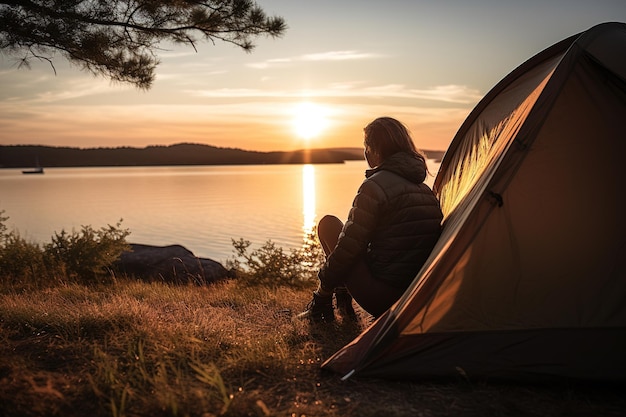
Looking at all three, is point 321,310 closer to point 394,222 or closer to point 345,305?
point 345,305

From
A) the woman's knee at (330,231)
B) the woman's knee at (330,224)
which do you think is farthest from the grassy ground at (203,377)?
the woman's knee at (330,224)

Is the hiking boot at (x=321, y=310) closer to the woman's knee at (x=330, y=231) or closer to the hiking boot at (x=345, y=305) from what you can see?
the hiking boot at (x=345, y=305)

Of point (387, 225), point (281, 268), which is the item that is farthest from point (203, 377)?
point (281, 268)

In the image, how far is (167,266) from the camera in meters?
10.3

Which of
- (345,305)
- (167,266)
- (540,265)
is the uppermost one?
(540,265)

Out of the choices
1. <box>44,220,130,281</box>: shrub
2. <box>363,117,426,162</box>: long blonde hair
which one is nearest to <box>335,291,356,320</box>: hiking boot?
<box>363,117,426,162</box>: long blonde hair

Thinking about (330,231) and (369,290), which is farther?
(330,231)

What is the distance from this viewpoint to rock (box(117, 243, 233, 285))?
10125mm

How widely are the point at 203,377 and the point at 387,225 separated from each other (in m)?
1.76

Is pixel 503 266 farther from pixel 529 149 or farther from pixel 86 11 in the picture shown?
pixel 86 11

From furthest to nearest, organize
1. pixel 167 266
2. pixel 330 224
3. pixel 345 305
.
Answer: pixel 167 266 → pixel 345 305 → pixel 330 224

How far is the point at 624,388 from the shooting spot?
3.49 meters

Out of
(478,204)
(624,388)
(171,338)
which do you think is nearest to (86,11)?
(171,338)

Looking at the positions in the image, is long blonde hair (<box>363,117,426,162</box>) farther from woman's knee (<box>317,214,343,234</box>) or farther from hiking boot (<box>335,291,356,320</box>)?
hiking boot (<box>335,291,356,320</box>)
